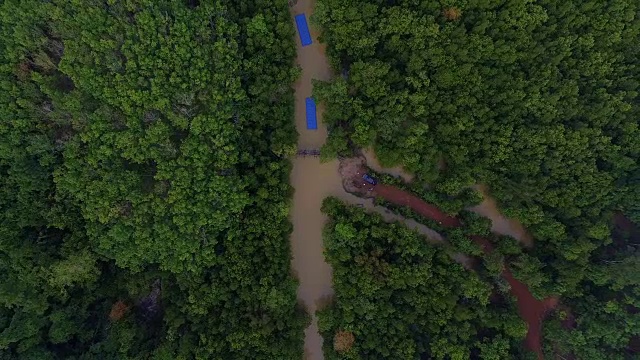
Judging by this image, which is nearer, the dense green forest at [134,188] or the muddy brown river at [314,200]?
the dense green forest at [134,188]

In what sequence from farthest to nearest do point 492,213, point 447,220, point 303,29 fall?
1. point 492,213
2. point 447,220
3. point 303,29

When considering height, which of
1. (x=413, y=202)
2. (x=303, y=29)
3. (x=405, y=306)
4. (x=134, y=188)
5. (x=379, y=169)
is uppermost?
(x=303, y=29)

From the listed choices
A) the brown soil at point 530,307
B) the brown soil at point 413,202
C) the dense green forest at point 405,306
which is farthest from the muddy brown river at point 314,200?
the brown soil at point 530,307

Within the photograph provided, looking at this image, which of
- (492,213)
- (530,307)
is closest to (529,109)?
(492,213)

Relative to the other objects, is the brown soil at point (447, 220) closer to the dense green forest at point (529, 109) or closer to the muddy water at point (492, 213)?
the muddy water at point (492, 213)

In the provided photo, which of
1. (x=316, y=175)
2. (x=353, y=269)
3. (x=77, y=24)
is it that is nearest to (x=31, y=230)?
(x=77, y=24)

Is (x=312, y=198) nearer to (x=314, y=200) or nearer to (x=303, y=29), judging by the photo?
(x=314, y=200)

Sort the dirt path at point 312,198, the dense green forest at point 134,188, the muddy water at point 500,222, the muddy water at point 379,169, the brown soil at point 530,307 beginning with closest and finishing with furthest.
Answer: the dense green forest at point 134,188 < the brown soil at point 530,307 < the dirt path at point 312,198 < the muddy water at point 500,222 < the muddy water at point 379,169
